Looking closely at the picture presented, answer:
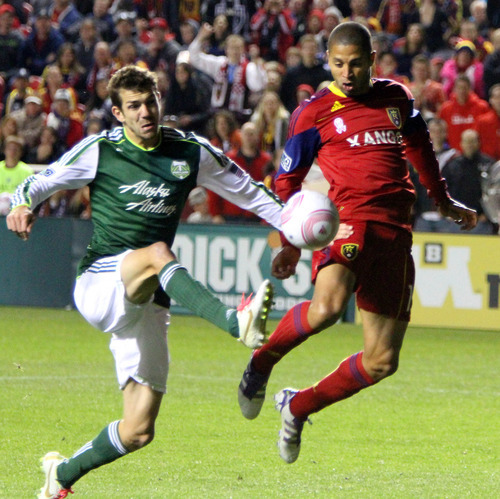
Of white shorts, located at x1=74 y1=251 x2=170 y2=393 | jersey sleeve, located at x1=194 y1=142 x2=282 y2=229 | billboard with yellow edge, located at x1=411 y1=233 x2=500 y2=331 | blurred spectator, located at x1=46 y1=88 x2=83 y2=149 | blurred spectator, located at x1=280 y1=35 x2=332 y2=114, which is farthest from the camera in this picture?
blurred spectator, located at x1=46 y1=88 x2=83 y2=149

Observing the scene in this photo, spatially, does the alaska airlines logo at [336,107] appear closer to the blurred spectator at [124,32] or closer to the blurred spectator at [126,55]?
the blurred spectator at [126,55]

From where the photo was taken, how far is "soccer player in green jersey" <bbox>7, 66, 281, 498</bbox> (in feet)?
17.2

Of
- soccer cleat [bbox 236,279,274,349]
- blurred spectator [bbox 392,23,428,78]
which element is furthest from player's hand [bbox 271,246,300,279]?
blurred spectator [bbox 392,23,428,78]

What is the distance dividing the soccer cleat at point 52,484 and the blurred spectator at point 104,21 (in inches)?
575

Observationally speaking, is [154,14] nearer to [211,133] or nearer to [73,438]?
[211,133]

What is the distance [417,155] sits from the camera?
637cm

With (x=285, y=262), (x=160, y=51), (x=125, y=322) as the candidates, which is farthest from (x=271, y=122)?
(x=125, y=322)

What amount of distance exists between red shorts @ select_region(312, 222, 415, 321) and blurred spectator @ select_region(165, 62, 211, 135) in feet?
35.5

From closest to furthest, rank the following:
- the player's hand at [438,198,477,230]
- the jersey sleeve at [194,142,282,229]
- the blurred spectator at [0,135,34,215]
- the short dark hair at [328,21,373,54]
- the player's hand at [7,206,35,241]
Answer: the player's hand at [7,206,35,241], the jersey sleeve at [194,142,282,229], the short dark hair at [328,21,373,54], the player's hand at [438,198,477,230], the blurred spectator at [0,135,34,215]

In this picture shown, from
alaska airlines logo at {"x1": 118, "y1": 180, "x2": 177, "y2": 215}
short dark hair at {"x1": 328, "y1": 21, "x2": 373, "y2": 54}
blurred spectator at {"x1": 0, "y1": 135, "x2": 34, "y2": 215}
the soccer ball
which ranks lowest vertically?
blurred spectator at {"x1": 0, "y1": 135, "x2": 34, "y2": 215}

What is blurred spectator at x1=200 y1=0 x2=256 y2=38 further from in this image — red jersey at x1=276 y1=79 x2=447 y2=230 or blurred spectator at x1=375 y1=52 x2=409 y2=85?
red jersey at x1=276 y1=79 x2=447 y2=230

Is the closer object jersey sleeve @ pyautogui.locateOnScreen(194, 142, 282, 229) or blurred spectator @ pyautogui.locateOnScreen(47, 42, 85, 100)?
jersey sleeve @ pyautogui.locateOnScreen(194, 142, 282, 229)

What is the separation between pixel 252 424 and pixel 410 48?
990cm

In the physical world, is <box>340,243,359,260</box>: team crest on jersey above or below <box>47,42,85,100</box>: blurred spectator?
above
